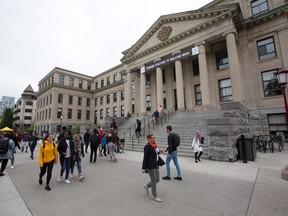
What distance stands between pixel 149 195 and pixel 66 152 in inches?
134

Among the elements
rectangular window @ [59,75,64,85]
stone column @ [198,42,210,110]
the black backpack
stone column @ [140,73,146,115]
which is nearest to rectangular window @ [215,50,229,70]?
stone column @ [198,42,210,110]

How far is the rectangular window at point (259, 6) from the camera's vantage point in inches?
690

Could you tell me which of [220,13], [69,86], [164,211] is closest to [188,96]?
[220,13]

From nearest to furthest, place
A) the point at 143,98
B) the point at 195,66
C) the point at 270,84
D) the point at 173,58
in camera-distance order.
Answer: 1. the point at 270,84
2. the point at 173,58
3. the point at 195,66
4. the point at 143,98

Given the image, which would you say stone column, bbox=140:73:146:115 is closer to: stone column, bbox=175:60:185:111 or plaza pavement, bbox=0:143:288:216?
stone column, bbox=175:60:185:111

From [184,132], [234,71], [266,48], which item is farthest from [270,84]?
[184,132]

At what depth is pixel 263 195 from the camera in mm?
4215

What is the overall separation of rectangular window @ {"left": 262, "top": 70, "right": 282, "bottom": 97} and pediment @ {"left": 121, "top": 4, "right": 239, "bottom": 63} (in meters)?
7.10

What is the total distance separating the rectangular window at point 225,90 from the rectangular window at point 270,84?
325 centimetres

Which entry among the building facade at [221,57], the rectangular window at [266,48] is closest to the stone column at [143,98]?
the building facade at [221,57]

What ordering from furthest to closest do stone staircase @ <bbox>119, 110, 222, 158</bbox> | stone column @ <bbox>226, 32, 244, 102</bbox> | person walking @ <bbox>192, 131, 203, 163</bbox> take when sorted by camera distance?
stone column @ <bbox>226, 32, 244, 102</bbox>, stone staircase @ <bbox>119, 110, 222, 158</bbox>, person walking @ <bbox>192, 131, 203, 163</bbox>

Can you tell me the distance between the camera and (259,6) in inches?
704

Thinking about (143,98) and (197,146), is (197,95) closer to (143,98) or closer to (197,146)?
(143,98)

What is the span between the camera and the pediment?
1700cm
